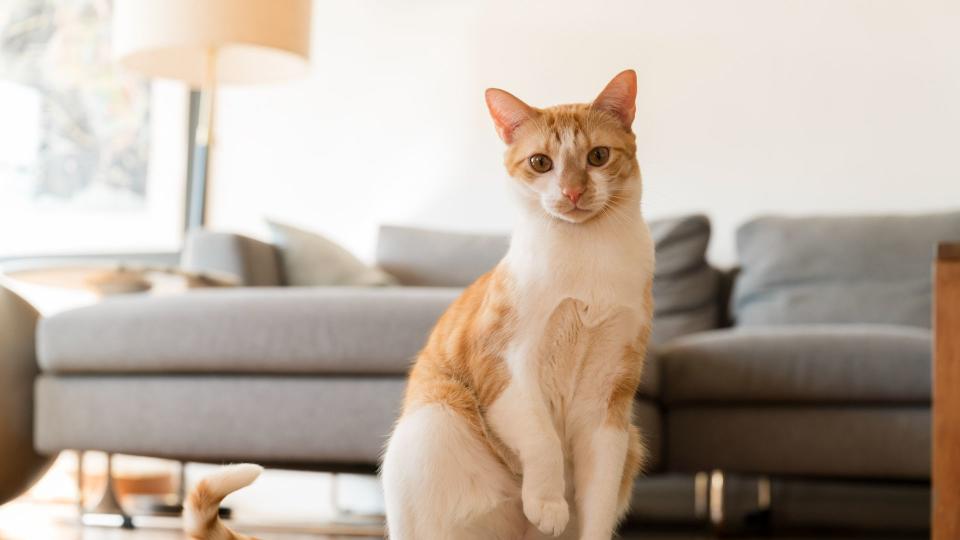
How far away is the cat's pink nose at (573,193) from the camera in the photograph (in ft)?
4.02

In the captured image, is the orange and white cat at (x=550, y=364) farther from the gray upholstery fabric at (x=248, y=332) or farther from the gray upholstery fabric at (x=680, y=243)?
the gray upholstery fabric at (x=680, y=243)

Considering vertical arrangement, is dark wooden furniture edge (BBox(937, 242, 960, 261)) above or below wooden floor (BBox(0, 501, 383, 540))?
above

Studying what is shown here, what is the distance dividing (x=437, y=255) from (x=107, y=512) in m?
1.15

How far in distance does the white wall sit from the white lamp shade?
469 millimetres

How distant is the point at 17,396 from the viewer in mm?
2268

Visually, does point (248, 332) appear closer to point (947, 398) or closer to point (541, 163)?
point (541, 163)

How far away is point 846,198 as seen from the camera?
3324 millimetres

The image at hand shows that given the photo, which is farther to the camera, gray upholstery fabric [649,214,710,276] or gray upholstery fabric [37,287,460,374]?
gray upholstery fabric [649,214,710,276]

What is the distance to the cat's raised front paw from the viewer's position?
1.24 meters

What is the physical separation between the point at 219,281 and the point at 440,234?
82 centimetres

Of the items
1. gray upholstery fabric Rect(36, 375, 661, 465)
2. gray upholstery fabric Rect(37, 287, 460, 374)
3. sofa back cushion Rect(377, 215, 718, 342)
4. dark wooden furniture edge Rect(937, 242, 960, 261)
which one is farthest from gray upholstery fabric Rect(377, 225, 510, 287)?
dark wooden furniture edge Rect(937, 242, 960, 261)

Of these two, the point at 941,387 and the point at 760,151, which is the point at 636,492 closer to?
the point at 760,151

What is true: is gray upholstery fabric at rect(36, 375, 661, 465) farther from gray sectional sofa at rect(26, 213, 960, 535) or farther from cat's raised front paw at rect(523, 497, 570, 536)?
cat's raised front paw at rect(523, 497, 570, 536)

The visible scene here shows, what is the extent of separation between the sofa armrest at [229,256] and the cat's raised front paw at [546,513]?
1.63 meters
